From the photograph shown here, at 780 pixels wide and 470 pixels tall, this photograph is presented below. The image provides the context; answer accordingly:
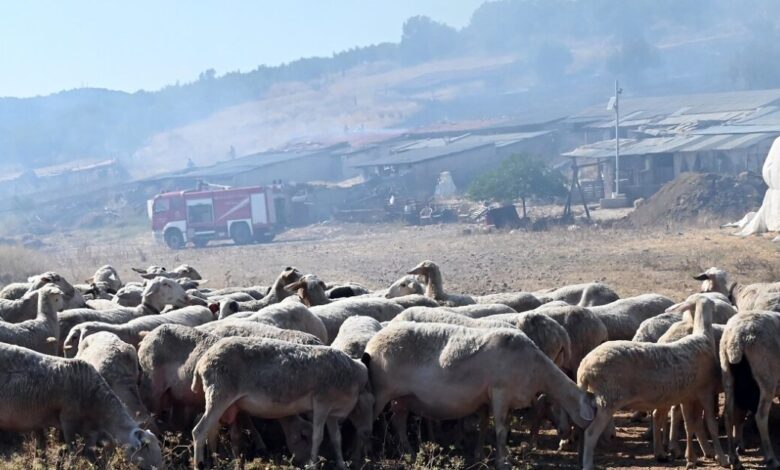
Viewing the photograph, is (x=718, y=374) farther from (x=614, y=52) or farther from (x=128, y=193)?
(x=614, y=52)

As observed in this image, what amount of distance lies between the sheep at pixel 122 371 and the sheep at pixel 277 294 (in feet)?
13.5

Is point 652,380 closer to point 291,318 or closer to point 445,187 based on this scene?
point 291,318

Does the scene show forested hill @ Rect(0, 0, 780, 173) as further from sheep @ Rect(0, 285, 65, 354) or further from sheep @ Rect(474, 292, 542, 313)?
sheep @ Rect(0, 285, 65, 354)

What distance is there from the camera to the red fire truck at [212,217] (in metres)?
52.1

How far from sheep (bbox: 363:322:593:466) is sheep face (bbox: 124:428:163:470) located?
204 centimetres

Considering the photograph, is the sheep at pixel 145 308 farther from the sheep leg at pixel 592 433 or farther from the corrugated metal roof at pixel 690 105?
the corrugated metal roof at pixel 690 105

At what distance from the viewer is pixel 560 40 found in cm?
15575

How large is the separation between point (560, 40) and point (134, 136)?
5729 cm

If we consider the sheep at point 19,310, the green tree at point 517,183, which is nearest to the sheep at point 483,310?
the sheep at point 19,310

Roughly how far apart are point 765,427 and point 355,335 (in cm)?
364

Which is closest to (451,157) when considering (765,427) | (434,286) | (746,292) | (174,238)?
(174,238)

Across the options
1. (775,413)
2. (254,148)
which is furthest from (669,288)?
(254,148)

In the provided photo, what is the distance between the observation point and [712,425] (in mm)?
10672

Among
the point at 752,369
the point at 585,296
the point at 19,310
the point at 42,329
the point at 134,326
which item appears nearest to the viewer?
the point at 752,369
